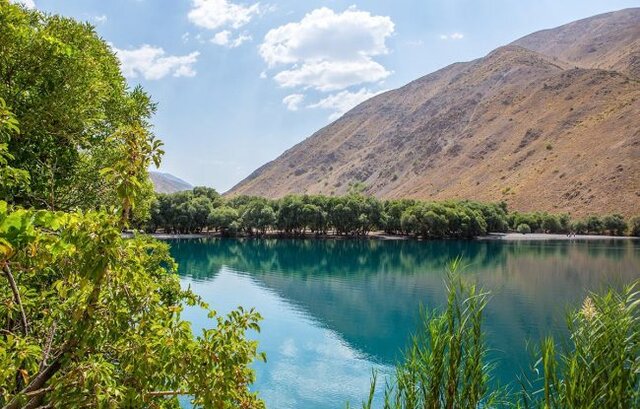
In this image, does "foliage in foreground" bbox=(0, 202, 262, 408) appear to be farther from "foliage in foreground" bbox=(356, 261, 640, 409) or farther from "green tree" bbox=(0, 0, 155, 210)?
"green tree" bbox=(0, 0, 155, 210)

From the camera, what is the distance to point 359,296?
2311 inches

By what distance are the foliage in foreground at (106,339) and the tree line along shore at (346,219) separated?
423 ft

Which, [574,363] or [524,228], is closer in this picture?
[574,363]

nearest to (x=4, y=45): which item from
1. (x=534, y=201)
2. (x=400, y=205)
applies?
(x=400, y=205)

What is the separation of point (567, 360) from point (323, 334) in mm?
37419

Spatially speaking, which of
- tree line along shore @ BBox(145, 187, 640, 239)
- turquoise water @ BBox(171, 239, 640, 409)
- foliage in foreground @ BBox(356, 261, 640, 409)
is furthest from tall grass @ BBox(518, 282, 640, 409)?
tree line along shore @ BBox(145, 187, 640, 239)

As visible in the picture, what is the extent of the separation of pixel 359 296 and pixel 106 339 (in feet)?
182

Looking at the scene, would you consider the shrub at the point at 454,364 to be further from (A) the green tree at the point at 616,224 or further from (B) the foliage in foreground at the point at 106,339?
(A) the green tree at the point at 616,224

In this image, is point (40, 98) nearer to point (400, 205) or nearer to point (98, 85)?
point (98, 85)

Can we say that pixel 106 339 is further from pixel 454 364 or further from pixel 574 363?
pixel 574 363

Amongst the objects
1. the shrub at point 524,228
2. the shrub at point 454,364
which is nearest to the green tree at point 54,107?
the shrub at point 454,364

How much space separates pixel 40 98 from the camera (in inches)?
464

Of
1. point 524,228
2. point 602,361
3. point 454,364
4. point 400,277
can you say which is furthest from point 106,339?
point 524,228

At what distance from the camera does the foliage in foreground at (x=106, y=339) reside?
417cm
